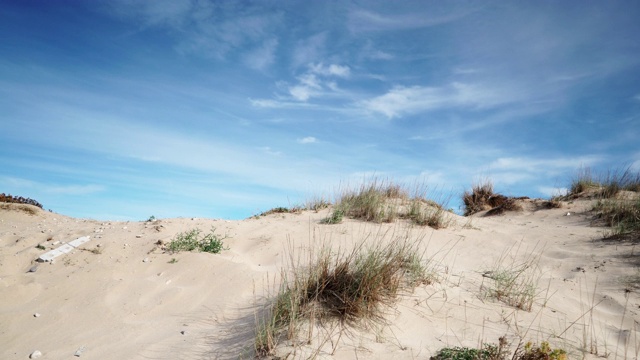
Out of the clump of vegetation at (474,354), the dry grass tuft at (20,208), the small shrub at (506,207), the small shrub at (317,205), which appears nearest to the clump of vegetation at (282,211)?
the small shrub at (317,205)

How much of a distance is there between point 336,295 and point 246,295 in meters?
1.46

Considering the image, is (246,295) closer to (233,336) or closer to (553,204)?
(233,336)

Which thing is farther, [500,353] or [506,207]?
[506,207]

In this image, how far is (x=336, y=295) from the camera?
3850mm

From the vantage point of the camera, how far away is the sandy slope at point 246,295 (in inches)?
150

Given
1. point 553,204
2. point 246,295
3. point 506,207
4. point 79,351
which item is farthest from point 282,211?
point 553,204

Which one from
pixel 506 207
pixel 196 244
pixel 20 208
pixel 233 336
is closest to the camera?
pixel 233 336

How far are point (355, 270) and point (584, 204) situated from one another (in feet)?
32.6

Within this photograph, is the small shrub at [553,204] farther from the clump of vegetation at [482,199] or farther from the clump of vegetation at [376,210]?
the clump of vegetation at [376,210]

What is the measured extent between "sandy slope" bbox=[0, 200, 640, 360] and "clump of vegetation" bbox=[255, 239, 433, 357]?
0.62 feet

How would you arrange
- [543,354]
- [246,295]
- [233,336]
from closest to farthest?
[543,354], [233,336], [246,295]

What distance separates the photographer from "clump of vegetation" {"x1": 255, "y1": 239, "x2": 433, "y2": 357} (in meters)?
3.56

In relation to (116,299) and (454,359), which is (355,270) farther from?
(116,299)

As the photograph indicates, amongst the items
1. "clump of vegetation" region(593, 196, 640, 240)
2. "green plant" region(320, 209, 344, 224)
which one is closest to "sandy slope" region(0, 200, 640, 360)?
"green plant" region(320, 209, 344, 224)
